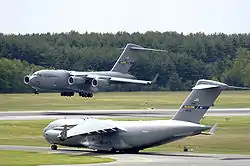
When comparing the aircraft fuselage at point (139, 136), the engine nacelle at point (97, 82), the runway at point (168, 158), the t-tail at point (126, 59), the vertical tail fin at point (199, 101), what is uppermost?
Answer: the t-tail at point (126, 59)

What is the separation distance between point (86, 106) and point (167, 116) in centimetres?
2393

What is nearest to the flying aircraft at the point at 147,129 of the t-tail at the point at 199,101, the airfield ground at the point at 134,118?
the t-tail at the point at 199,101

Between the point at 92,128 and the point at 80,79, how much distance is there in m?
49.4

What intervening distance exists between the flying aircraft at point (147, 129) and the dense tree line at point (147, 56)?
259ft

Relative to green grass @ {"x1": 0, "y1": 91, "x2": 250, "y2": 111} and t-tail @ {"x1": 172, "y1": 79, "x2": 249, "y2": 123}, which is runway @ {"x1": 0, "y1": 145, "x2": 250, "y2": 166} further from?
green grass @ {"x1": 0, "y1": 91, "x2": 250, "y2": 111}

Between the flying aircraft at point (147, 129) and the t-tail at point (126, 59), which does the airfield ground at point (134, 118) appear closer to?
the flying aircraft at point (147, 129)

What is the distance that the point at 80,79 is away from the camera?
106 metres

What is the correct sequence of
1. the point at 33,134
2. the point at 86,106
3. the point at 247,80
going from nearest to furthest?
1. the point at 33,134
2. the point at 86,106
3. the point at 247,80

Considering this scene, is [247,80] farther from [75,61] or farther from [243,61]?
[75,61]

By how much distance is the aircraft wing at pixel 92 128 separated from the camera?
5666cm

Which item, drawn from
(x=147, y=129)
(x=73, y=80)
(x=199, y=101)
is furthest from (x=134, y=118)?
(x=199, y=101)

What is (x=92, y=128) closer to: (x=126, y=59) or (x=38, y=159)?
(x=38, y=159)

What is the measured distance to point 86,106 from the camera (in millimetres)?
111438

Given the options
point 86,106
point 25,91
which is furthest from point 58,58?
point 86,106
